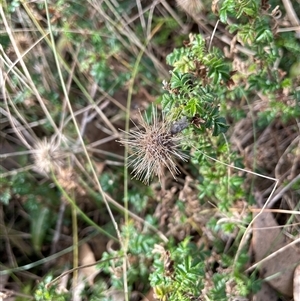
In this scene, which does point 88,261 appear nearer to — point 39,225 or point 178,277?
point 39,225

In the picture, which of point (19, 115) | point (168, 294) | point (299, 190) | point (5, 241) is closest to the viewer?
point (168, 294)

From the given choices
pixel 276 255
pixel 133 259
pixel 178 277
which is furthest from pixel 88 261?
pixel 276 255

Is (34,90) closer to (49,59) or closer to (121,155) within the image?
(49,59)

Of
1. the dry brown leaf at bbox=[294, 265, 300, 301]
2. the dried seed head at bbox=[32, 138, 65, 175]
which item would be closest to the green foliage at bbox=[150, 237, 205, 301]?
the dry brown leaf at bbox=[294, 265, 300, 301]

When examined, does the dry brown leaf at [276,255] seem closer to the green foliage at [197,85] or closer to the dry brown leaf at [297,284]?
the dry brown leaf at [297,284]

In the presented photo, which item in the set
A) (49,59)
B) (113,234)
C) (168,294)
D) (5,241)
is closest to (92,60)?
(49,59)

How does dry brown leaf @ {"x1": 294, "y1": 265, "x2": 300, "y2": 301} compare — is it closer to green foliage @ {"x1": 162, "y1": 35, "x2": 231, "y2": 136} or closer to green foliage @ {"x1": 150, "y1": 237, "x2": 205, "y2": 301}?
green foliage @ {"x1": 150, "y1": 237, "x2": 205, "y2": 301}
